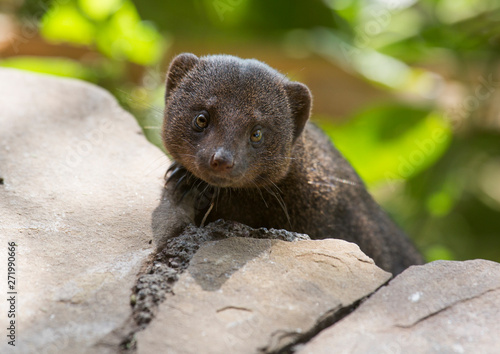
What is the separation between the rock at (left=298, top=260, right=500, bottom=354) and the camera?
78.1 inches

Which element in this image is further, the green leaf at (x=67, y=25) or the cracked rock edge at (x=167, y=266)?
the green leaf at (x=67, y=25)

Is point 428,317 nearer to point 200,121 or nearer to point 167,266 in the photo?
point 167,266

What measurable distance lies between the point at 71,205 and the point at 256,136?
109cm

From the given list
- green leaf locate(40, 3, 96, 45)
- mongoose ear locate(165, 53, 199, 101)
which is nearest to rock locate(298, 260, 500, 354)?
mongoose ear locate(165, 53, 199, 101)

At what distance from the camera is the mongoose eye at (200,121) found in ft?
10.0

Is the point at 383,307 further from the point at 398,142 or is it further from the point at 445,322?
the point at 398,142

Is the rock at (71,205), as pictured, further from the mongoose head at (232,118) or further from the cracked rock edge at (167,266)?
the mongoose head at (232,118)

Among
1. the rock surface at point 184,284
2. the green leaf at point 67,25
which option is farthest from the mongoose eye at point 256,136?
the green leaf at point 67,25

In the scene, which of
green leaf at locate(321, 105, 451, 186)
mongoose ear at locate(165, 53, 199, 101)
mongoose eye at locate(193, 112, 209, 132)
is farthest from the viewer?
green leaf at locate(321, 105, 451, 186)

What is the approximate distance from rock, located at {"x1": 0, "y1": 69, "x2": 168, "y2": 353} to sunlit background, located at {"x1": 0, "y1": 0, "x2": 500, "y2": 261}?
146 centimetres

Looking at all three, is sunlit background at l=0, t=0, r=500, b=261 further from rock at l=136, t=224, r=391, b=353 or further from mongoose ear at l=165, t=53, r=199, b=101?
rock at l=136, t=224, r=391, b=353

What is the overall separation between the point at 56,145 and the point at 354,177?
214cm

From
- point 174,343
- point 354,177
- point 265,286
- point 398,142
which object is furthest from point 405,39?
point 174,343

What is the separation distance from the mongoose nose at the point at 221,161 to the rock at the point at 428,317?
0.98 metres
